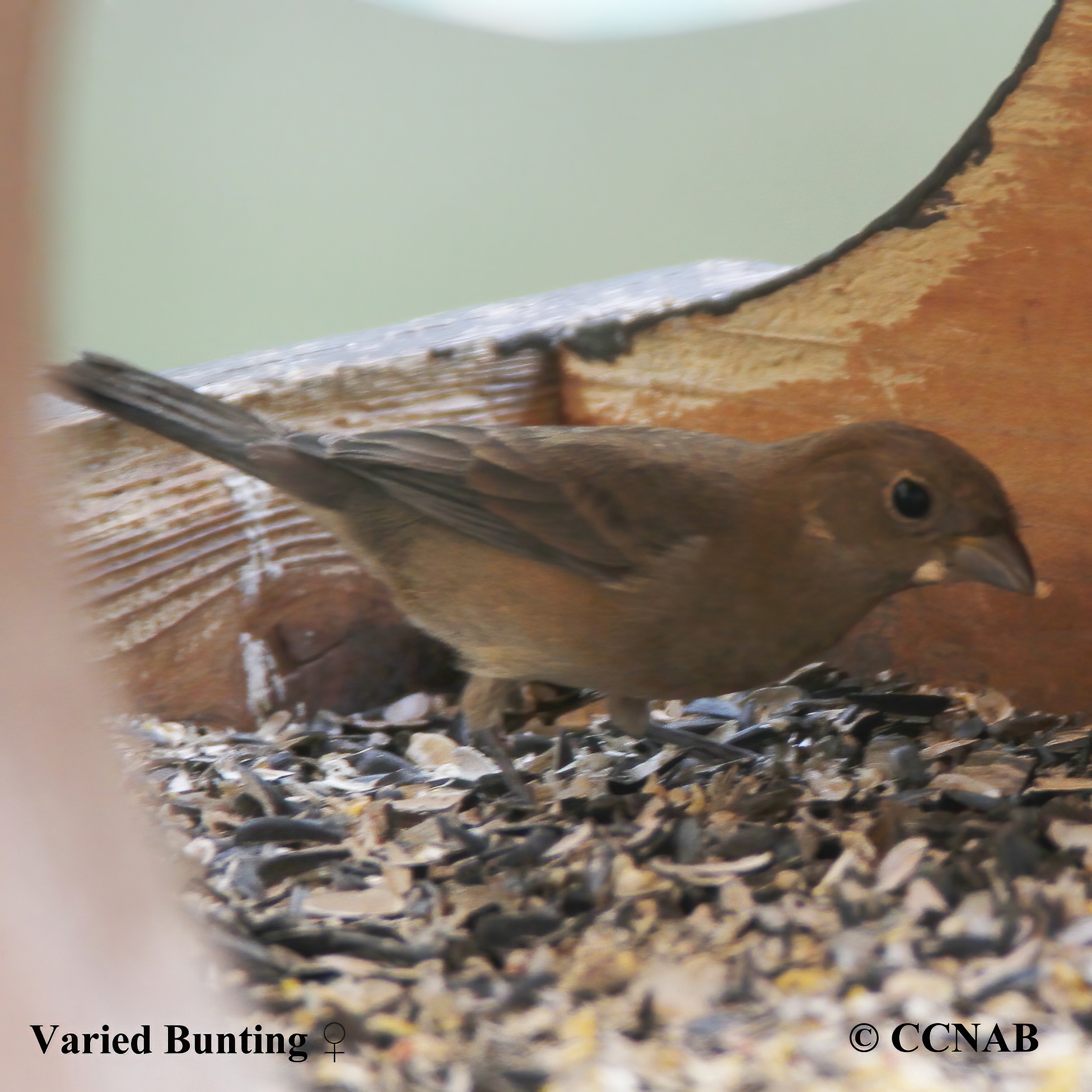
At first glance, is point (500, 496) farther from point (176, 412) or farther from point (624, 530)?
point (176, 412)

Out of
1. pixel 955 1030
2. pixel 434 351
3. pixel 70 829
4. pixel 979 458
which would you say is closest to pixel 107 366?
pixel 434 351

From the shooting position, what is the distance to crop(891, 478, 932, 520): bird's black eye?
2.38m

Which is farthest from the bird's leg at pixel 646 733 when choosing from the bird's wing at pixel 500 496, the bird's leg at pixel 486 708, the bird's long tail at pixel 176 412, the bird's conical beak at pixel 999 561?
the bird's long tail at pixel 176 412

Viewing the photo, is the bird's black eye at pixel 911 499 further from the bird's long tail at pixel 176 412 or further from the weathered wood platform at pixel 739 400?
the bird's long tail at pixel 176 412

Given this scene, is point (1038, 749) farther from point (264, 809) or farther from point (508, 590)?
point (264, 809)

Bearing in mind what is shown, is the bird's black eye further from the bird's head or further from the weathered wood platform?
the weathered wood platform

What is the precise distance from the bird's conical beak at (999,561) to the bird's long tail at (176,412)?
149cm

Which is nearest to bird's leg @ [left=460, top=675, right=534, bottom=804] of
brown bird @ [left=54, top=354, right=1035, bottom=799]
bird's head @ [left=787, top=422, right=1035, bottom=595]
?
brown bird @ [left=54, top=354, right=1035, bottom=799]

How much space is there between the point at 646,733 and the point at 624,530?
0.55 m

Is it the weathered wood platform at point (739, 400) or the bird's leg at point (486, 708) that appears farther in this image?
the bird's leg at point (486, 708)

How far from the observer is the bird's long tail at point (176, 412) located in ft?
8.90

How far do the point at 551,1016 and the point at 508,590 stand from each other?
109 cm

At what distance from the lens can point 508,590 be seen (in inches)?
105

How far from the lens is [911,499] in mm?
2391
